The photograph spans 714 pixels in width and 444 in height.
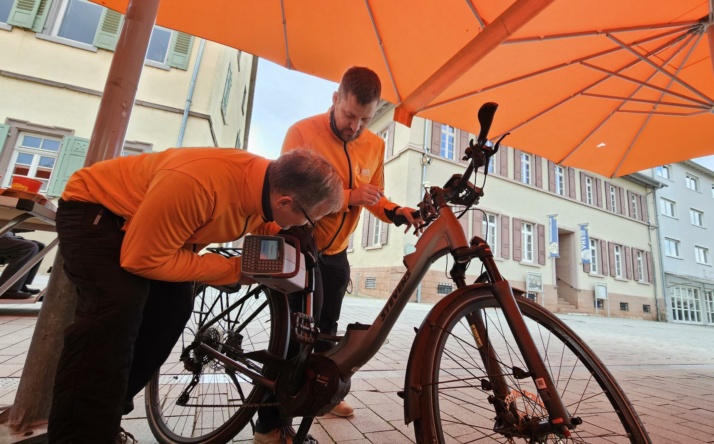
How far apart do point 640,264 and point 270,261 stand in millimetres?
25472

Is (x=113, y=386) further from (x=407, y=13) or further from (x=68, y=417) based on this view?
(x=407, y=13)

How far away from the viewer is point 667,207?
2272 centimetres

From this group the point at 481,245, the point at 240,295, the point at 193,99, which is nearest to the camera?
the point at 481,245

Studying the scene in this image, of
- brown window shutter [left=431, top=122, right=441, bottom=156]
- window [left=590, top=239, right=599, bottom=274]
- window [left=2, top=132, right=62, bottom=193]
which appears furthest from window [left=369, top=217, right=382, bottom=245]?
window [left=590, top=239, right=599, bottom=274]

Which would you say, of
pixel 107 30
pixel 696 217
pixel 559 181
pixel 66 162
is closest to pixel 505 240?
pixel 559 181

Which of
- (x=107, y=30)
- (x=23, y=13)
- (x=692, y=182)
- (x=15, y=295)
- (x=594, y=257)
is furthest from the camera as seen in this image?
(x=692, y=182)

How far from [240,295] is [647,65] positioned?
13.8 feet

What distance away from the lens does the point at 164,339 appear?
150cm

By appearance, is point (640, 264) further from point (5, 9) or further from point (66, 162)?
point (5, 9)

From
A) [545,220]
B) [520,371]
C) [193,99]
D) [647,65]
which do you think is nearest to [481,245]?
[520,371]

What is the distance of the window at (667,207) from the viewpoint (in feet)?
73.3

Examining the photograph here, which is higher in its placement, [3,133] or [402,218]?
[3,133]

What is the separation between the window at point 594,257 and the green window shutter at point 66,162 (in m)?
20.9

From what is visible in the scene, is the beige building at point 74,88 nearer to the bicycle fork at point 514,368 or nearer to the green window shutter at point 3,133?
the green window shutter at point 3,133
